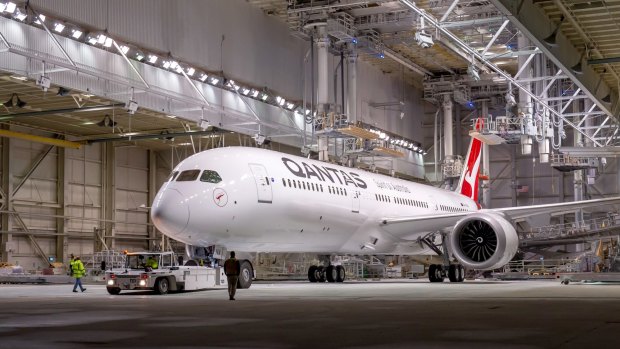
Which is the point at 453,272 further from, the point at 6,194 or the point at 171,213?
the point at 6,194

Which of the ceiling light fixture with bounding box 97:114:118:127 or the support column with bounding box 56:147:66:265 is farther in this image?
the support column with bounding box 56:147:66:265

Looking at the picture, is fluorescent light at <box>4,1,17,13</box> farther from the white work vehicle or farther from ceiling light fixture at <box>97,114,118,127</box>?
the white work vehicle

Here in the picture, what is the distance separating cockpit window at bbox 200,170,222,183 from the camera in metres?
19.4

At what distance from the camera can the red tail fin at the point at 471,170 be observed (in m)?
36.9

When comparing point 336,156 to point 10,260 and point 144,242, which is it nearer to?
point 144,242

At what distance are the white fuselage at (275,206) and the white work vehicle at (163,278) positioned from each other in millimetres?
745

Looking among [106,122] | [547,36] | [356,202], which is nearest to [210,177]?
[356,202]

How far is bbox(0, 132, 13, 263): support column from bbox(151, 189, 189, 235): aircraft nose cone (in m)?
17.9

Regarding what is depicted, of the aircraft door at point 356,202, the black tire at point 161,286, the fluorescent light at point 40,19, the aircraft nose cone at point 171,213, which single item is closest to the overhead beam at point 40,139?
the fluorescent light at point 40,19

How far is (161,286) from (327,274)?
9.94 metres

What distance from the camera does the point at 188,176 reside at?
19.5 metres

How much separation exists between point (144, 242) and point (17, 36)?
19.0m

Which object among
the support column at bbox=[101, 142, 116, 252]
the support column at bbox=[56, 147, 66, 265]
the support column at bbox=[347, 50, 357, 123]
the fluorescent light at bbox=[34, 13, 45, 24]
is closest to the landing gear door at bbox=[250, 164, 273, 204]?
the fluorescent light at bbox=[34, 13, 45, 24]

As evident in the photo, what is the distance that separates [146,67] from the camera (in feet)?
101
